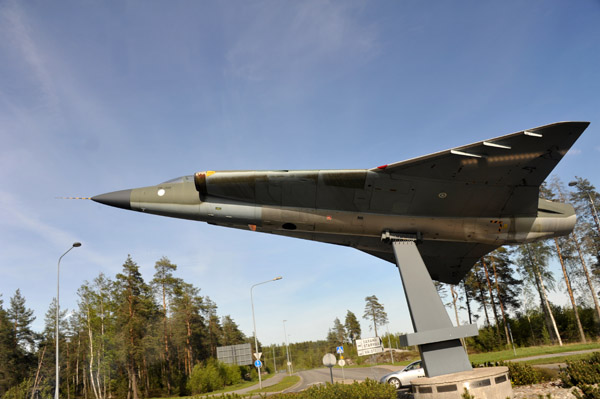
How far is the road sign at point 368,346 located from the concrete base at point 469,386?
6525 mm

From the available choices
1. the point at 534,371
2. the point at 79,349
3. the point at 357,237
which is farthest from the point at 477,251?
the point at 79,349

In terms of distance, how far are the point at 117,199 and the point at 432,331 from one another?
1116 centimetres

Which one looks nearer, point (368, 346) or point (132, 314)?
point (368, 346)

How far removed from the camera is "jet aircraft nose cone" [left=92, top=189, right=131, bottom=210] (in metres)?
11.9

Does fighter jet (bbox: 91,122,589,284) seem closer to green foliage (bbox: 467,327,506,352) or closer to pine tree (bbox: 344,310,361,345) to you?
green foliage (bbox: 467,327,506,352)

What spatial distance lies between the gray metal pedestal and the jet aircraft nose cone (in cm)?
979

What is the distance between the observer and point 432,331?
9633 mm

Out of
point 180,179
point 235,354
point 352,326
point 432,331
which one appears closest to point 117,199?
point 180,179

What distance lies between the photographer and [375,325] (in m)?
89.1

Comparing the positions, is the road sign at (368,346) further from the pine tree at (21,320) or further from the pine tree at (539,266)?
the pine tree at (21,320)

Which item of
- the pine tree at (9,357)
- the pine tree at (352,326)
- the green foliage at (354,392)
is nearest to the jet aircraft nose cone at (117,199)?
the green foliage at (354,392)

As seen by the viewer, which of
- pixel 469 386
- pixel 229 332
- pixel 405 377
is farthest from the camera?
pixel 229 332

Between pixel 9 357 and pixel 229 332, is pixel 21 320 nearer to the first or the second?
pixel 9 357

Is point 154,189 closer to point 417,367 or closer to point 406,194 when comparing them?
point 406,194
